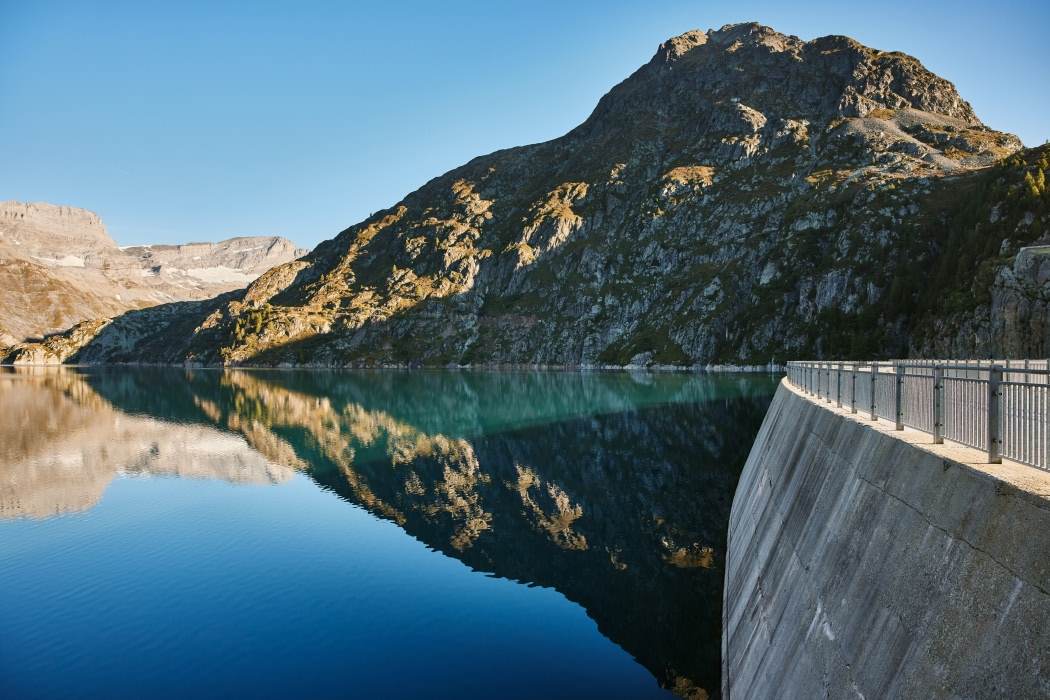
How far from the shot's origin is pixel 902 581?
9594 mm

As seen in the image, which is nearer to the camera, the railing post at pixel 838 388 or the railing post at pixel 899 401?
the railing post at pixel 899 401

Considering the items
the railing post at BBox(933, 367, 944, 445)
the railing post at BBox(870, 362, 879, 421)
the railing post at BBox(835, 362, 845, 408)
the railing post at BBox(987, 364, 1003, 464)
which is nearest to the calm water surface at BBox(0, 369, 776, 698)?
the railing post at BBox(835, 362, 845, 408)

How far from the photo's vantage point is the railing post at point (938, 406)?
1205cm

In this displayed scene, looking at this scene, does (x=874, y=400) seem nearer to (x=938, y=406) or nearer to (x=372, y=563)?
(x=938, y=406)

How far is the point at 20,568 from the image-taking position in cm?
3341

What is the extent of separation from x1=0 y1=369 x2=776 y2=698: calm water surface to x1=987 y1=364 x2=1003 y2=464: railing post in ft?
47.4

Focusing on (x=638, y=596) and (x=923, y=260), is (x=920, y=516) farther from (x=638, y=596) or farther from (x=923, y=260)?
(x=923, y=260)

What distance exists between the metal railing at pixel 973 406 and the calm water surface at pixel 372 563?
11650mm

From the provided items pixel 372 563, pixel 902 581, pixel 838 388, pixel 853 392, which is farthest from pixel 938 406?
pixel 372 563

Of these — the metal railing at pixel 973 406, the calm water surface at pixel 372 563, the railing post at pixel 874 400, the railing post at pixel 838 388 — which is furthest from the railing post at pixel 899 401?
the calm water surface at pixel 372 563

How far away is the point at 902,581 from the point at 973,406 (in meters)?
3.48

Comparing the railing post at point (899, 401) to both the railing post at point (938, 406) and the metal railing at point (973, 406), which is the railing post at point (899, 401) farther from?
the railing post at point (938, 406)

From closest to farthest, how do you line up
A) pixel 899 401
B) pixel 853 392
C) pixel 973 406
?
pixel 973 406, pixel 899 401, pixel 853 392

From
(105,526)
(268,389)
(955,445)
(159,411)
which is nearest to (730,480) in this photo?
(955,445)
